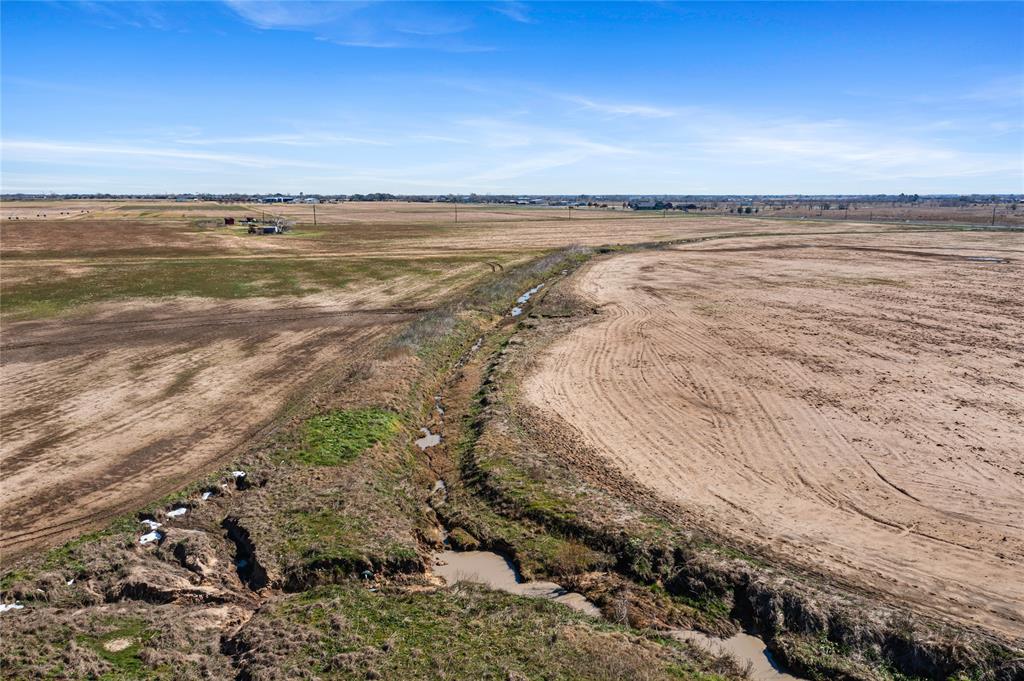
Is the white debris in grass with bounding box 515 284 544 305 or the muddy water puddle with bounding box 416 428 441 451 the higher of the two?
the white debris in grass with bounding box 515 284 544 305

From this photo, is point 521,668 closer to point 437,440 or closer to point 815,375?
point 437,440

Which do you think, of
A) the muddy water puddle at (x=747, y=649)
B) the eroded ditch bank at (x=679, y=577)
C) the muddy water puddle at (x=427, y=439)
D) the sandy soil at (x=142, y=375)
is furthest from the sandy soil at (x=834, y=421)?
the sandy soil at (x=142, y=375)

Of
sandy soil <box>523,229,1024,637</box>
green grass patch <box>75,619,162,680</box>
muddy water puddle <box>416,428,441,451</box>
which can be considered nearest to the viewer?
green grass patch <box>75,619,162,680</box>

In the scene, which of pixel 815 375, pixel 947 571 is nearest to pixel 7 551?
pixel 947 571

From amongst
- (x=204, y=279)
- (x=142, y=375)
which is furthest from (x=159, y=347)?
(x=204, y=279)

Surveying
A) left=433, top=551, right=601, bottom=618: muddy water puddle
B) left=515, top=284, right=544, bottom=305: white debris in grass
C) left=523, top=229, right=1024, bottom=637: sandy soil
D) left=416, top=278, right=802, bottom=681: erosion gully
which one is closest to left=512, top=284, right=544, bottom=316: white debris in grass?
left=515, top=284, right=544, bottom=305: white debris in grass

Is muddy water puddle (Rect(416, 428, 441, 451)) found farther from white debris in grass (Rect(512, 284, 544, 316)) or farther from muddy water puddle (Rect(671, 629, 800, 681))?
white debris in grass (Rect(512, 284, 544, 316))

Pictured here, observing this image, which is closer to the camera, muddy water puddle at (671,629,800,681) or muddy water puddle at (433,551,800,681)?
muddy water puddle at (671,629,800,681)
